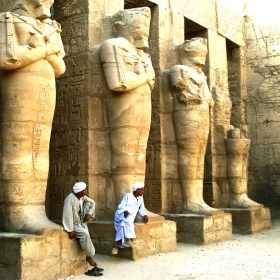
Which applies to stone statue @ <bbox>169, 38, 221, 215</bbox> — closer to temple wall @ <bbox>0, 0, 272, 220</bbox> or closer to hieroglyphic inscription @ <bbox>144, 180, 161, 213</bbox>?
temple wall @ <bbox>0, 0, 272, 220</bbox>

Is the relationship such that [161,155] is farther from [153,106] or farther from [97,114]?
[97,114]

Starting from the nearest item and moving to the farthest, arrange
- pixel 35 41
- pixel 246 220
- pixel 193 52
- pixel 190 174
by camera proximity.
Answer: pixel 35 41, pixel 190 174, pixel 193 52, pixel 246 220

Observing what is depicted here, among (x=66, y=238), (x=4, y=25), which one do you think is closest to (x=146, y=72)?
(x=4, y=25)

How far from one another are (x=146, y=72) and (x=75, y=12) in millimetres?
1481

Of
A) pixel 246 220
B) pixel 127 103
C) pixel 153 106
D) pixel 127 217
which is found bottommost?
pixel 246 220

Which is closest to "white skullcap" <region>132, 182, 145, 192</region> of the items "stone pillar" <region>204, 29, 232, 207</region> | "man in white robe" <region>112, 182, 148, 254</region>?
"man in white robe" <region>112, 182, 148, 254</region>

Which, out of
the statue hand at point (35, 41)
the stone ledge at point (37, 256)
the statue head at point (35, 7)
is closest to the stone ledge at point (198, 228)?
the stone ledge at point (37, 256)

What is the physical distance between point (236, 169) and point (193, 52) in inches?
96.7

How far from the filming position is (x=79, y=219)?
5199 millimetres

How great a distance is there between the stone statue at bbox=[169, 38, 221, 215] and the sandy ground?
758 millimetres

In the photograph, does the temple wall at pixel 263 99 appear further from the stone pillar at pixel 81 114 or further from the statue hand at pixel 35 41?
the statue hand at pixel 35 41

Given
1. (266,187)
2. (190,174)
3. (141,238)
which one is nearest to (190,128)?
(190,174)

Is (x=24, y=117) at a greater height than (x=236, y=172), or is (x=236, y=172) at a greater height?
(x=24, y=117)

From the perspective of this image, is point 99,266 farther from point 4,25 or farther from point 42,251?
point 4,25
